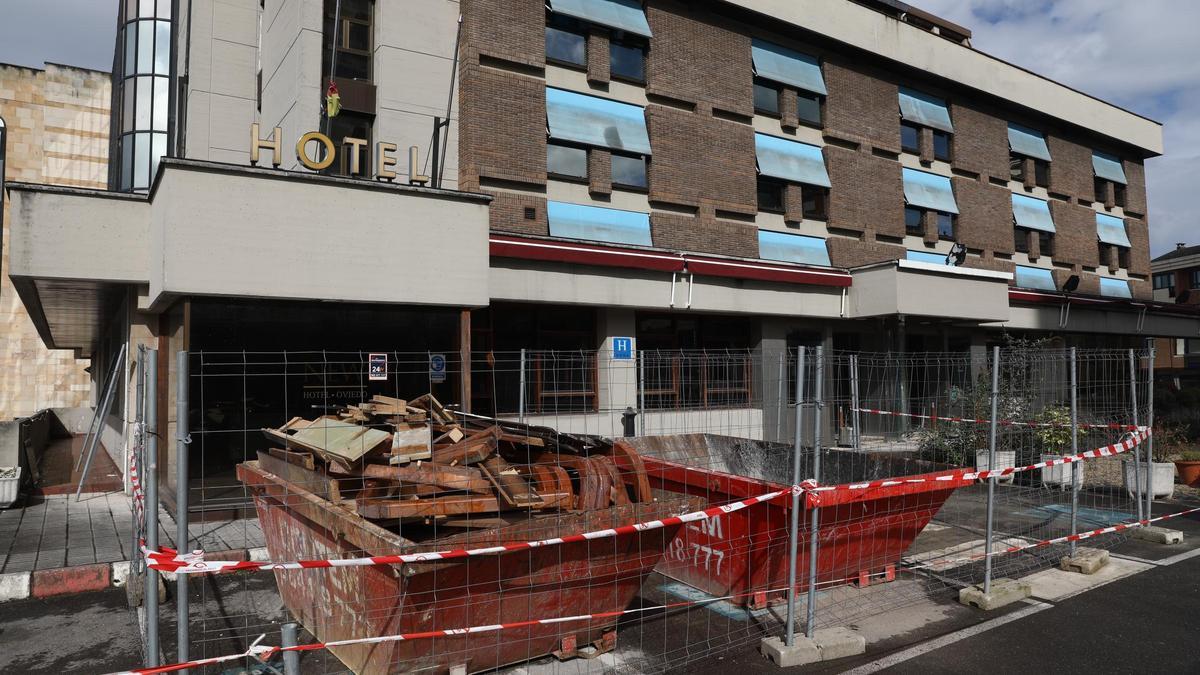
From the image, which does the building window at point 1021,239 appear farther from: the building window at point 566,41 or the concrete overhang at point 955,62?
the building window at point 566,41

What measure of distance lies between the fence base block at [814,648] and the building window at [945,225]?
21556mm

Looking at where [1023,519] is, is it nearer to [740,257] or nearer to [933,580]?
[933,580]

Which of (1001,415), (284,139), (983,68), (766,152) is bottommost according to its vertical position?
(1001,415)

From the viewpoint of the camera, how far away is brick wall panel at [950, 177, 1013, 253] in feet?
84.2

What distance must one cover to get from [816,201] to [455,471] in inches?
740

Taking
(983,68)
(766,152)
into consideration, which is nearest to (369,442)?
(766,152)

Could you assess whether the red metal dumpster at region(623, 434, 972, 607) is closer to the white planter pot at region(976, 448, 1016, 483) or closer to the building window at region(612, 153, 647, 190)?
the white planter pot at region(976, 448, 1016, 483)

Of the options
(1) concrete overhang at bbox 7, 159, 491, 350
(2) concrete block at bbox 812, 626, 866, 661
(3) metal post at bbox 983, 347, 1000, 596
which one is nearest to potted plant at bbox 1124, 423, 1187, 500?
(3) metal post at bbox 983, 347, 1000, 596

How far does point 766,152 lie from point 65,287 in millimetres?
16194

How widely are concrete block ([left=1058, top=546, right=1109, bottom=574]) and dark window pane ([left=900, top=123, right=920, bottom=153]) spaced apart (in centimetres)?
1817

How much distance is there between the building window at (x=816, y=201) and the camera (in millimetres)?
21734

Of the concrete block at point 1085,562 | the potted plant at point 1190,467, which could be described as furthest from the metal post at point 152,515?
the potted plant at point 1190,467

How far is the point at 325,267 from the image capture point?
11625 mm

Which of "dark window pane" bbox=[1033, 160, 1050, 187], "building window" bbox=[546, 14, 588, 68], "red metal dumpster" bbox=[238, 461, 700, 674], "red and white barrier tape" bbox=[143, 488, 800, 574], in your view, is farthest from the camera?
"dark window pane" bbox=[1033, 160, 1050, 187]
